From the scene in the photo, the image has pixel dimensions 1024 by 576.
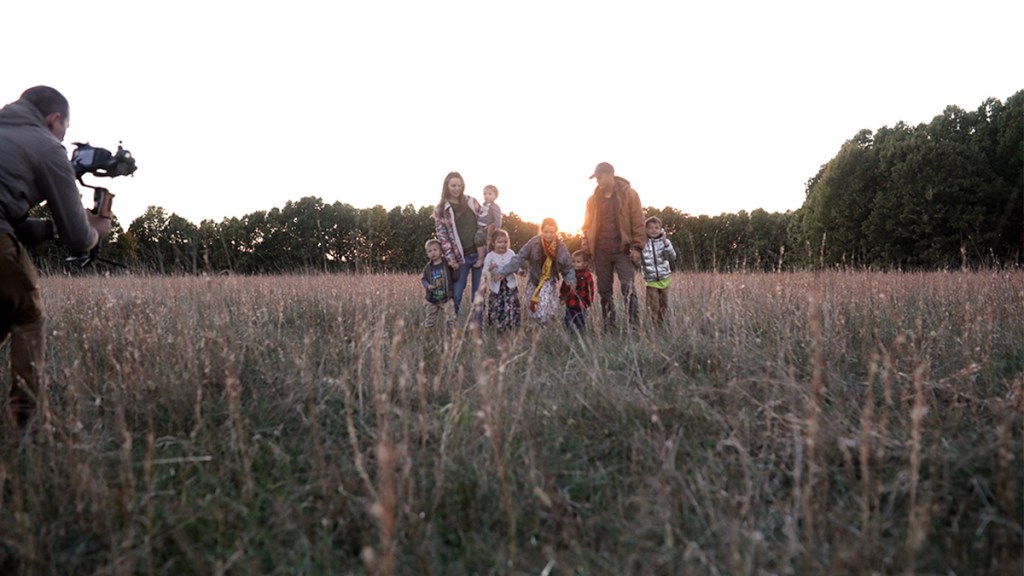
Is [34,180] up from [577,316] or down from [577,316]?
up

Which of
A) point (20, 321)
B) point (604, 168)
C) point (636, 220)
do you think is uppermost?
point (604, 168)

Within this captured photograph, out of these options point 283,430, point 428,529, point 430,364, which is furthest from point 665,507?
point 430,364

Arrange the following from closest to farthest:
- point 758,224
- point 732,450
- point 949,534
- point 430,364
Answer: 1. point 949,534
2. point 732,450
3. point 430,364
4. point 758,224

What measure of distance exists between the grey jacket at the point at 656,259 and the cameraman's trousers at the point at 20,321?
5192mm

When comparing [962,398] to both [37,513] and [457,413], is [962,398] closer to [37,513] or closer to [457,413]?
[457,413]

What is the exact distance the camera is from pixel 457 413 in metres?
3.04

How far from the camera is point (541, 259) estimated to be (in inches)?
252

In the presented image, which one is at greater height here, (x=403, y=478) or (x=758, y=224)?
(x=758, y=224)

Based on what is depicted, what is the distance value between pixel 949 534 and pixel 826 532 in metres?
0.44

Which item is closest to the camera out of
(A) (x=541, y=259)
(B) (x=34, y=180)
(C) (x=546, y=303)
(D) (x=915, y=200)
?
(B) (x=34, y=180)

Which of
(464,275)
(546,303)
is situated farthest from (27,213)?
(546,303)

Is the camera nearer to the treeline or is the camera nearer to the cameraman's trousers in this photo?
→ the cameraman's trousers

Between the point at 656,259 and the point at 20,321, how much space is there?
5.39 meters

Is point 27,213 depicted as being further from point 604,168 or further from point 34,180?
point 604,168
